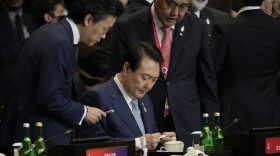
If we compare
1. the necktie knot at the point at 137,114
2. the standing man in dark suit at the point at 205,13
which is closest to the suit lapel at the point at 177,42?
the necktie knot at the point at 137,114

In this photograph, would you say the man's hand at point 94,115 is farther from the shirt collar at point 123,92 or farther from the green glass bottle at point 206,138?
the green glass bottle at point 206,138

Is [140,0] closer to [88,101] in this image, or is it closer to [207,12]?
[207,12]

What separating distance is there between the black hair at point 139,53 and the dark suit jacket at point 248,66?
78 centimetres

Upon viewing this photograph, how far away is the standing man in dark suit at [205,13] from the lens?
6.68m

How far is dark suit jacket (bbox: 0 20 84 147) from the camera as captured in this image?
16.0 ft

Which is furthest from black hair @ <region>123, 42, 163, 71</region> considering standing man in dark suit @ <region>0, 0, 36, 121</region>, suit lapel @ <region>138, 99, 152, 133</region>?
standing man in dark suit @ <region>0, 0, 36, 121</region>

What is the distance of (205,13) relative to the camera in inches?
269

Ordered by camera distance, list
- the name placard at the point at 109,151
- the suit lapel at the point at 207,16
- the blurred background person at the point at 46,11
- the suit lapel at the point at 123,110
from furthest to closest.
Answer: the suit lapel at the point at 207,16
the blurred background person at the point at 46,11
the suit lapel at the point at 123,110
the name placard at the point at 109,151

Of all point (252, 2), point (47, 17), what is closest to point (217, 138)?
point (252, 2)

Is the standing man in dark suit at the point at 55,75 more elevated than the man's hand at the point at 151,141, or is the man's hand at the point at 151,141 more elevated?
the standing man in dark suit at the point at 55,75

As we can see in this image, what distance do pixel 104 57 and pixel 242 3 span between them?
5.10ft

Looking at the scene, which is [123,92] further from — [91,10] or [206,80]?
[206,80]

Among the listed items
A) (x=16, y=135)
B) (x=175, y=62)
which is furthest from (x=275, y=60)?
(x=16, y=135)

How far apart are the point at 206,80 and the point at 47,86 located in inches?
47.8
